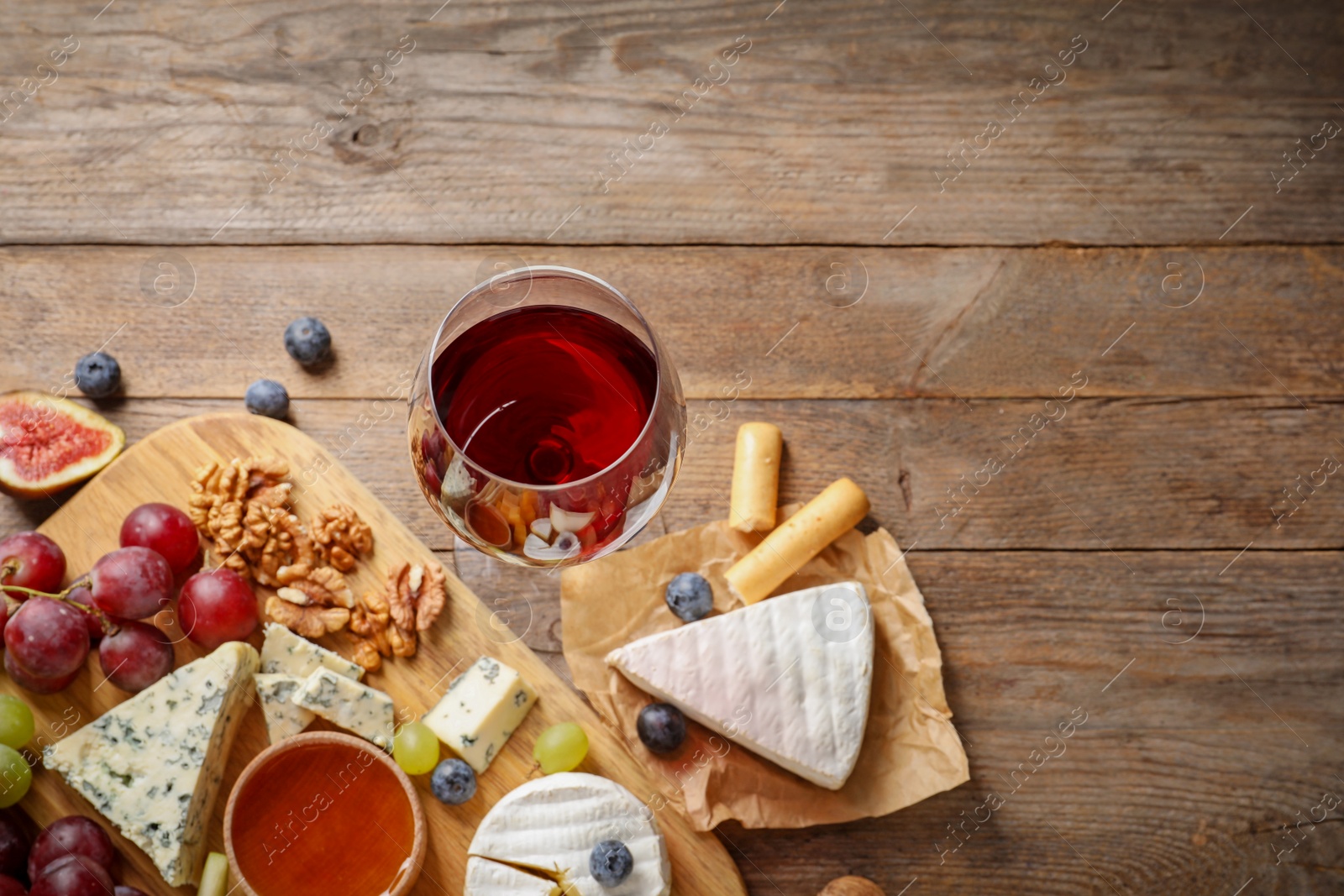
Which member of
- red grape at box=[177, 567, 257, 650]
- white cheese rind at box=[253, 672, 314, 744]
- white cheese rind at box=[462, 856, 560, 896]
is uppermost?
red grape at box=[177, 567, 257, 650]

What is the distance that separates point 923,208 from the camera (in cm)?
203

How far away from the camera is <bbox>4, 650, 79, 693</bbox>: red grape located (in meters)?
1.67

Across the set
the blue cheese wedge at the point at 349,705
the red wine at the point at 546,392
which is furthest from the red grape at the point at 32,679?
the red wine at the point at 546,392

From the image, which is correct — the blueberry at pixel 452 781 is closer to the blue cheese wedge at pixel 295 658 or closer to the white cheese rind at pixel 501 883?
the white cheese rind at pixel 501 883

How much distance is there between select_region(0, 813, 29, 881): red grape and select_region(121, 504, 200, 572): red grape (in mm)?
482

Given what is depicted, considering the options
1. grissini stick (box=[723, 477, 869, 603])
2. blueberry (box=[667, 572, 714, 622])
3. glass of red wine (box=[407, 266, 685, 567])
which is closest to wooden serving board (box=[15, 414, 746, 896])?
blueberry (box=[667, 572, 714, 622])

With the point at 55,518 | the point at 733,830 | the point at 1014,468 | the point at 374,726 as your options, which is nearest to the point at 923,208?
the point at 1014,468

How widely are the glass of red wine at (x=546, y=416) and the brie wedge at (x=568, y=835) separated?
1.83 feet

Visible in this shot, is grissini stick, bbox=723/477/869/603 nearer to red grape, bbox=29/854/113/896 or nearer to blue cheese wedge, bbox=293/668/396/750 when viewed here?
blue cheese wedge, bbox=293/668/396/750

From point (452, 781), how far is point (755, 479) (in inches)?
29.6

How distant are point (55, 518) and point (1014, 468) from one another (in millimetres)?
1790

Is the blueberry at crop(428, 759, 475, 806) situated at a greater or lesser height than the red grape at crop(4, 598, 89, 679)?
lesser

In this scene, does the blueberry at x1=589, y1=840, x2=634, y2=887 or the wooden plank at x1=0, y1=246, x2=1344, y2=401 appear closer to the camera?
the blueberry at x1=589, y1=840, x2=634, y2=887

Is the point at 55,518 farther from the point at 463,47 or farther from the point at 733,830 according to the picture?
the point at 733,830
